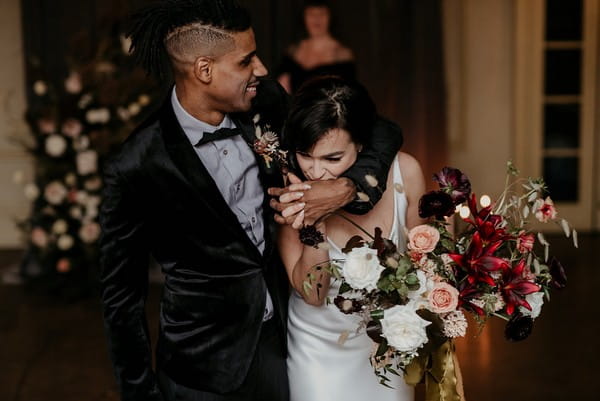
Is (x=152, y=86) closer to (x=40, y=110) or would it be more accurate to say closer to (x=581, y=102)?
(x=40, y=110)

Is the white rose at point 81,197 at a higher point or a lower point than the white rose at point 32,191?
lower

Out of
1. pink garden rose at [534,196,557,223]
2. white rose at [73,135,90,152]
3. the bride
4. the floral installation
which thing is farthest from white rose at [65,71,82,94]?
pink garden rose at [534,196,557,223]

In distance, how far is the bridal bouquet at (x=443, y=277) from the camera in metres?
1.82

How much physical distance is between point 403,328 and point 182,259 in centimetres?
58

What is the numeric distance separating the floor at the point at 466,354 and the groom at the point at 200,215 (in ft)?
5.76

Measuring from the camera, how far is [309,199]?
6.40 ft

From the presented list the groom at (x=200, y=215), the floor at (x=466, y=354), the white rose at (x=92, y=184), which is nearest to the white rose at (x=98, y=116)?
the white rose at (x=92, y=184)

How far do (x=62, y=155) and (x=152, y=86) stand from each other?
0.66 metres

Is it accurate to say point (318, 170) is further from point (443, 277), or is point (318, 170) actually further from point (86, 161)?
point (86, 161)

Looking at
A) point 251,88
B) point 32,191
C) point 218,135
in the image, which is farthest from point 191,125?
point 32,191

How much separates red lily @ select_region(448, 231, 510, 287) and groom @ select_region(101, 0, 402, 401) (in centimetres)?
27

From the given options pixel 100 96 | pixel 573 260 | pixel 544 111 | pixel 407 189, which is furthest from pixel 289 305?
pixel 544 111

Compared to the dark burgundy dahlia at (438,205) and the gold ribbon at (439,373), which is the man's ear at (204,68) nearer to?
the dark burgundy dahlia at (438,205)

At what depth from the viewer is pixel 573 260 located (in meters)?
5.65
